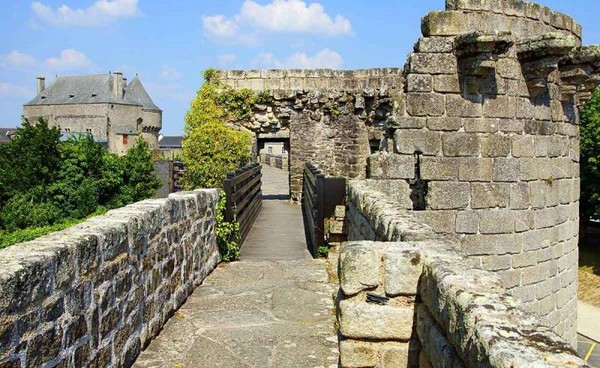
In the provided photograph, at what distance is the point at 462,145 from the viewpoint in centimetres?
688

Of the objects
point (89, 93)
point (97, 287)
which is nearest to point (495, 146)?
point (97, 287)

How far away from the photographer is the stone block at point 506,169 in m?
6.94

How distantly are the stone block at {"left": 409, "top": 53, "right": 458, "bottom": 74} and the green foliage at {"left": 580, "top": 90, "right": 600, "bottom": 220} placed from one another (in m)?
23.9

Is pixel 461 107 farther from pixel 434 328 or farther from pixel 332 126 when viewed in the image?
pixel 332 126

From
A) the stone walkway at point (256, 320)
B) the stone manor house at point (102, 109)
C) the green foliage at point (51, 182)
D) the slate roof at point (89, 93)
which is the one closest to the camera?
the stone walkway at point (256, 320)

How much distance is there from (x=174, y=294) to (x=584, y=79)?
5.38 metres

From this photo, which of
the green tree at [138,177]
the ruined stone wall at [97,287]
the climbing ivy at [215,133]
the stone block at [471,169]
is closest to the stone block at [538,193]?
the stone block at [471,169]

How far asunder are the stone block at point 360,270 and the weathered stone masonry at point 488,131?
140 inches

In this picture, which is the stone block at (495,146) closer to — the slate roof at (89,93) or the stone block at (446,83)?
the stone block at (446,83)

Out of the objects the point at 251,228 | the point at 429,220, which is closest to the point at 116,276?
the point at 429,220

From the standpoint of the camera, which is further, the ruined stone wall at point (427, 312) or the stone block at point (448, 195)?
the stone block at point (448, 195)

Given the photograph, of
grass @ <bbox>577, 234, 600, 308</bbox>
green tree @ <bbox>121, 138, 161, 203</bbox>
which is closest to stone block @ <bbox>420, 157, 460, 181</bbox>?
green tree @ <bbox>121, 138, 161, 203</bbox>

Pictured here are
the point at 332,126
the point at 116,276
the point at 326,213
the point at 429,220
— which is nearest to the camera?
the point at 116,276

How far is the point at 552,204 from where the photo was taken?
7.47 metres
